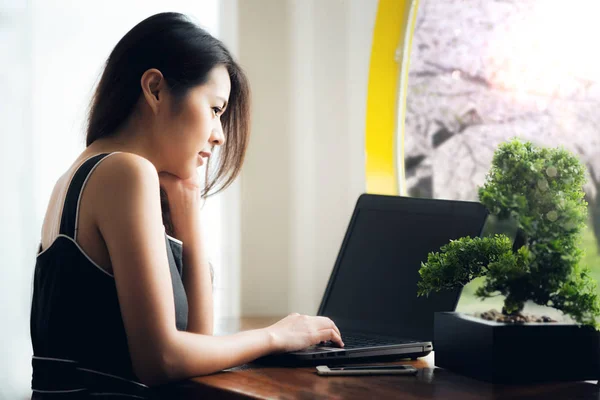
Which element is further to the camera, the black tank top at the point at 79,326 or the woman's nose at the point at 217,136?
the woman's nose at the point at 217,136

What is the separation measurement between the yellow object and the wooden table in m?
1.69

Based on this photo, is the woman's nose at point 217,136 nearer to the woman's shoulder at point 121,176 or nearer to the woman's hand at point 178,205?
the woman's hand at point 178,205

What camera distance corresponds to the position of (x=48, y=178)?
2678 millimetres

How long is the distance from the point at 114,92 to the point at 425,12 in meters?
6.79

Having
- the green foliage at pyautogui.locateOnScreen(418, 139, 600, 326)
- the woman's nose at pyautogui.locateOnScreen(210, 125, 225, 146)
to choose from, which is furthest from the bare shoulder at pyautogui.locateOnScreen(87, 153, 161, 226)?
the green foliage at pyautogui.locateOnScreen(418, 139, 600, 326)

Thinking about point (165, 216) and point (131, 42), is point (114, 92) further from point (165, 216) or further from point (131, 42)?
point (165, 216)

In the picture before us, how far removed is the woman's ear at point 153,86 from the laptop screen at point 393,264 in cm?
55

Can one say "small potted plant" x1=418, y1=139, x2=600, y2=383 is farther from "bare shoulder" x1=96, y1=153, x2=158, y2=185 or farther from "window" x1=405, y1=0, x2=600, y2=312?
"window" x1=405, y1=0, x2=600, y2=312

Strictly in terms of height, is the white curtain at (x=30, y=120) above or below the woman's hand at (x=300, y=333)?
above

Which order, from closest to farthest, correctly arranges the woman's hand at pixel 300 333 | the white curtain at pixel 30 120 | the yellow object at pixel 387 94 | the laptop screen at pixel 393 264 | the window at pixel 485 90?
the woman's hand at pixel 300 333
the laptop screen at pixel 393 264
the white curtain at pixel 30 120
the yellow object at pixel 387 94
the window at pixel 485 90

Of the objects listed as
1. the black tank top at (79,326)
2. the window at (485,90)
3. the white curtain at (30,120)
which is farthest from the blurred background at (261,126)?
the window at (485,90)

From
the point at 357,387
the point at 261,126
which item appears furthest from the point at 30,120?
the point at 357,387

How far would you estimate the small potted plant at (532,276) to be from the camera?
98cm

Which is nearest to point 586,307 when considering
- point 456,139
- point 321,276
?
point 321,276
